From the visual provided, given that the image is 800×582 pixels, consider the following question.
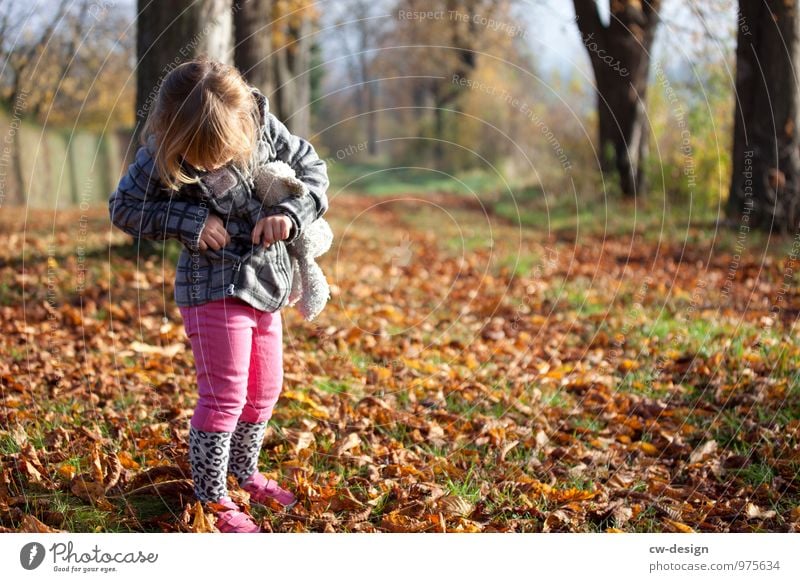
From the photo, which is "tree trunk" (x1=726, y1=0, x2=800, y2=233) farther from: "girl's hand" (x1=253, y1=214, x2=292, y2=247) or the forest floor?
"girl's hand" (x1=253, y1=214, x2=292, y2=247)

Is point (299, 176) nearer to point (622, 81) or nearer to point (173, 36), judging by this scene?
point (173, 36)

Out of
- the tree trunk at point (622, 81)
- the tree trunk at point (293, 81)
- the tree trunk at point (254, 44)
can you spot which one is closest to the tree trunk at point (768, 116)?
the tree trunk at point (622, 81)

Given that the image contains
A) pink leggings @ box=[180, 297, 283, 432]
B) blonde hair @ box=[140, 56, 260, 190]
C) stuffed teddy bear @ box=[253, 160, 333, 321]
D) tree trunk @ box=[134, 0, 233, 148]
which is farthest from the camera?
tree trunk @ box=[134, 0, 233, 148]

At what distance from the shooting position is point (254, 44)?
9195 mm

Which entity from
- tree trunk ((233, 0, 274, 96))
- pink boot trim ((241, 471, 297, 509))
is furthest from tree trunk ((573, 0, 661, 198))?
pink boot trim ((241, 471, 297, 509))

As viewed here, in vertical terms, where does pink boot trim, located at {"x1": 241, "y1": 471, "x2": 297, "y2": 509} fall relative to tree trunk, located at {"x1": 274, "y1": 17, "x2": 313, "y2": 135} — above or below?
Answer: below

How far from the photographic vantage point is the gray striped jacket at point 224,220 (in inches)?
108

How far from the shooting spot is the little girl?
8.87ft

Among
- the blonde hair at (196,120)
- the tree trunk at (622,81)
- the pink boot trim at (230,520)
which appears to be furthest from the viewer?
the tree trunk at (622,81)

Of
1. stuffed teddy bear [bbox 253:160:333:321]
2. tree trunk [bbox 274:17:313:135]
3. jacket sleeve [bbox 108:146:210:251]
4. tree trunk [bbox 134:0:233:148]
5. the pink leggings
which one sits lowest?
the pink leggings

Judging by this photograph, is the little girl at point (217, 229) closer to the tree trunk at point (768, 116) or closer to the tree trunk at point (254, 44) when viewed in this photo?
the tree trunk at point (254, 44)

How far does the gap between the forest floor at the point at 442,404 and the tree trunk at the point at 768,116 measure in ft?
3.25

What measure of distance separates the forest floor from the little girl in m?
0.41

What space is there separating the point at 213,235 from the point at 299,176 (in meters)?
0.46
